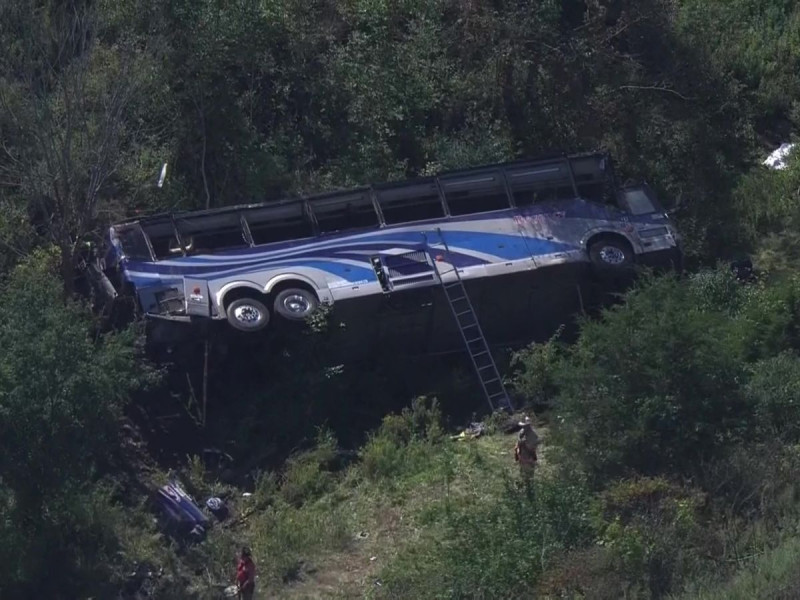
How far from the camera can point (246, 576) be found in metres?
15.6

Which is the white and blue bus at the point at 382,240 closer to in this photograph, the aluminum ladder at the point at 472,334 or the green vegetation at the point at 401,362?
the aluminum ladder at the point at 472,334

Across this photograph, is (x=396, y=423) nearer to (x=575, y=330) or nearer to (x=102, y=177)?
(x=575, y=330)

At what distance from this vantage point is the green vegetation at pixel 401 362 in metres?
15.8

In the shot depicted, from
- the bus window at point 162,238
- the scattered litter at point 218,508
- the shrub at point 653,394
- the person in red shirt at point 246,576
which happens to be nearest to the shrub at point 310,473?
the scattered litter at point 218,508

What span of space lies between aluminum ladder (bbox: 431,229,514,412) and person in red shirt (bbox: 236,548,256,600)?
599 cm

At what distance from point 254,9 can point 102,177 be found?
643 cm

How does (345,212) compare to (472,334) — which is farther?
(345,212)

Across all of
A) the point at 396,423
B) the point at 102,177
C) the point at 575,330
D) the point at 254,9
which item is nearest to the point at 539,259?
the point at 575,330

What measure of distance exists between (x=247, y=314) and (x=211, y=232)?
196 centimetres

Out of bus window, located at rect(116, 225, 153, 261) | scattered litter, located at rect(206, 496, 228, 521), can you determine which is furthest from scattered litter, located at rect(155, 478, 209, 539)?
bus window, located at rect(116, 225, 153, 261)

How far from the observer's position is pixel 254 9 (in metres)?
26.2

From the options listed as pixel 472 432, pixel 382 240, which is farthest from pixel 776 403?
pixel 382 240

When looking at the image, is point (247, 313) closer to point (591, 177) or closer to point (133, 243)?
point (133, 243)

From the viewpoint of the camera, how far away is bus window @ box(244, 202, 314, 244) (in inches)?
851
